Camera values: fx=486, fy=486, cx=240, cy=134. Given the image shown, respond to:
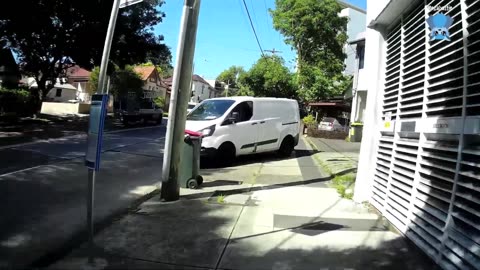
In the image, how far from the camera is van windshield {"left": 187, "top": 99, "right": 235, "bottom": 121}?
1377 centimetres

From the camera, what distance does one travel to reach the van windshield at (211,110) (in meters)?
13.8

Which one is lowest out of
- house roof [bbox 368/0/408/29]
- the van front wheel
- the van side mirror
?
the van front wheel

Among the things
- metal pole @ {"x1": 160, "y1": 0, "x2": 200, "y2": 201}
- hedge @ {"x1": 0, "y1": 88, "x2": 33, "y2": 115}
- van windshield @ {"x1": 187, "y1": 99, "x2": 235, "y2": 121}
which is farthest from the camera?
hedge @ {"x1": 0, "y1": 88, "x2": 33, "y2": 115}

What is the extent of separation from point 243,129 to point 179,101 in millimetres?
5594

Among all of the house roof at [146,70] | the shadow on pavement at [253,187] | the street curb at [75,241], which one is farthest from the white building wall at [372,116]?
the house roof at [146,70]

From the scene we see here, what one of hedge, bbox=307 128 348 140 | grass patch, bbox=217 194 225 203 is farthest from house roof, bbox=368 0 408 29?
hedge, bbox=307 128 348 140

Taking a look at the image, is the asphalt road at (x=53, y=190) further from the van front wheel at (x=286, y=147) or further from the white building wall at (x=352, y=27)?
the white building wall at (x=352, y=27)

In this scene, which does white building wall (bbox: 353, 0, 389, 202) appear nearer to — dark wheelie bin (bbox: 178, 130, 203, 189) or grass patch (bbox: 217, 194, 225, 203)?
grass patch (bbox: 217, 194, 225, 203)

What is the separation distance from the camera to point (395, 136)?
24.6 ft

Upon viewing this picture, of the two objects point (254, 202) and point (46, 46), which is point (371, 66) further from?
point (46, 46)

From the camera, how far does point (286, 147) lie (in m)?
16.2

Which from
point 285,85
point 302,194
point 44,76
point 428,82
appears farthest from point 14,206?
point 285,85

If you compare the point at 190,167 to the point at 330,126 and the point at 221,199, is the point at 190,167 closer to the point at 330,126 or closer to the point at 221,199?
the point at 221,199

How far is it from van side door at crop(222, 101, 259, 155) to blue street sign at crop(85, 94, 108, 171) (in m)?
7.81
